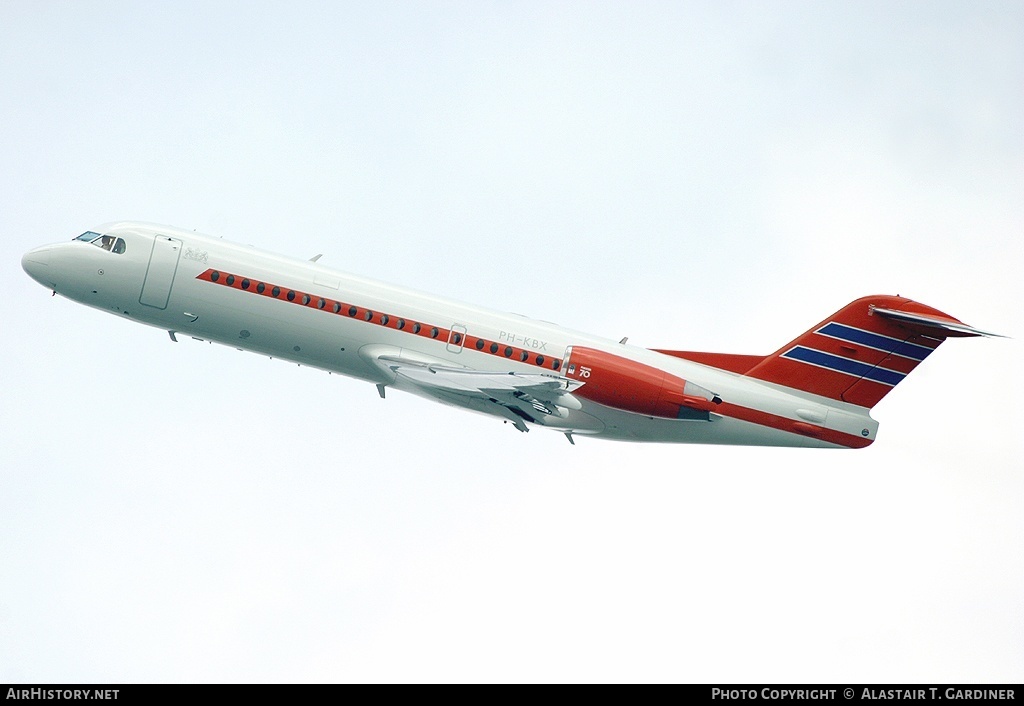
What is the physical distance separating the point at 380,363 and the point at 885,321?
46.9 ft

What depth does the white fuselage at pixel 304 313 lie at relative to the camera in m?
31.9

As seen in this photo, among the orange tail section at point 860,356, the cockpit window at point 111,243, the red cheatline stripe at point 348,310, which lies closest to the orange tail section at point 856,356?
the orange tail section at point 860,356

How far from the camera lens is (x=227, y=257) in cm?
3216

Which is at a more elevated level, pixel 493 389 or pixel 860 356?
pixel 860 356

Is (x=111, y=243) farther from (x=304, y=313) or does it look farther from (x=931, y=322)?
(x=931, y=322)

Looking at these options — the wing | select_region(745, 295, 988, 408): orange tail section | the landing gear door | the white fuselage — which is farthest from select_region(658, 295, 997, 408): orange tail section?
the landing gear door

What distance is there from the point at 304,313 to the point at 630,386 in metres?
8.80

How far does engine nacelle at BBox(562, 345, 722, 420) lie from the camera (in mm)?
32438

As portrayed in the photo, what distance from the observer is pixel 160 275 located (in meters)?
32.1

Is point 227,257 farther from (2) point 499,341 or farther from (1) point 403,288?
(2) point 499,341

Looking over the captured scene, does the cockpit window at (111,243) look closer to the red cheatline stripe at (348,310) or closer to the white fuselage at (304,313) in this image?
the white fuselage at (304,313)

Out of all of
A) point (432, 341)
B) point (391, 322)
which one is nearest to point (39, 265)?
point (391, 322)

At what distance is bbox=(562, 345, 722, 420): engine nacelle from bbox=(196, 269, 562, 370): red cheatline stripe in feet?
7.40

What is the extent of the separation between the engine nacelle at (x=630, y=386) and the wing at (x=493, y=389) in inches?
16.4
